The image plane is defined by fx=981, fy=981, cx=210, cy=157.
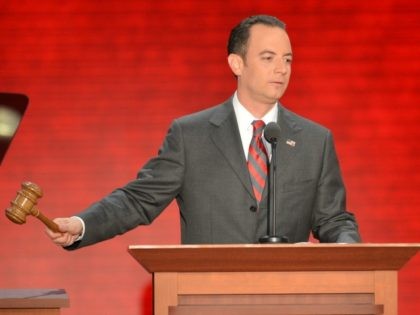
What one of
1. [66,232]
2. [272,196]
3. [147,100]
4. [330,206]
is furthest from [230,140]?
[147,100]

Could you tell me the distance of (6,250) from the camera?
167 inches

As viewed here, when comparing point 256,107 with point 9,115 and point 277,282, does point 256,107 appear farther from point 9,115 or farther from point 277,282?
point 277,282

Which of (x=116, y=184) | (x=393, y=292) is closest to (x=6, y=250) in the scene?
Result: (x=116, y=184)

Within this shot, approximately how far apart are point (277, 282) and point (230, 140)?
905 mm

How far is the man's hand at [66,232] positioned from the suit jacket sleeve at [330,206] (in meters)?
0.78

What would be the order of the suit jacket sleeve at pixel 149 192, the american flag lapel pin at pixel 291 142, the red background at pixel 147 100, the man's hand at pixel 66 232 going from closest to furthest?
the man's hand at pixel 66 232 < the suit jacket sleeve at pixel 149 192 < the american flag lapel pin at pixel 291 142 < the red background at pixel 147 100

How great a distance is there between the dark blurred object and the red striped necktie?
0.76 m

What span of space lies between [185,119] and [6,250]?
1.42m

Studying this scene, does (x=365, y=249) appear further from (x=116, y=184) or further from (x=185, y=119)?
(x=116, y=184)

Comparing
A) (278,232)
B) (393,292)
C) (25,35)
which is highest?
(25,35)

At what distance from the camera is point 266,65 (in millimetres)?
3080

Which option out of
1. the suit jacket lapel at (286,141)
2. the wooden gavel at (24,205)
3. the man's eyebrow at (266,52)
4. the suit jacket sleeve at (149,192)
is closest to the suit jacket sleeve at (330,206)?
the suit jacket lapel at (286,141)

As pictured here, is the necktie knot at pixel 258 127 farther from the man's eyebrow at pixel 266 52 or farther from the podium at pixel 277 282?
the podium at pixel 277 282

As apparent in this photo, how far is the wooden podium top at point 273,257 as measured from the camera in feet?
7.12
